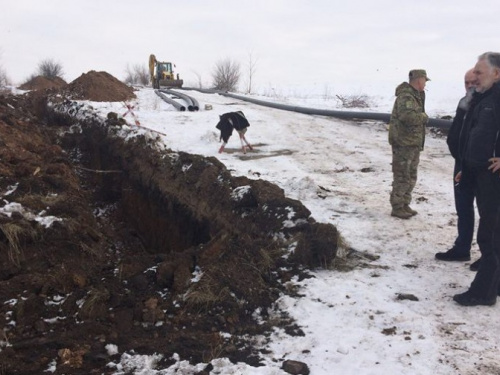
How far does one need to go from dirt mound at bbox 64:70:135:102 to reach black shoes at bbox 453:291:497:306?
1635cm

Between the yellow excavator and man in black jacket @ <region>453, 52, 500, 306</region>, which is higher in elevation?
the yellow excavator

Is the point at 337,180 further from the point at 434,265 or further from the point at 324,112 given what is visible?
the point at 324,112

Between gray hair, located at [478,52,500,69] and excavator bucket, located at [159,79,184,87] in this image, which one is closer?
gray hair, located at [478,52,500,69]

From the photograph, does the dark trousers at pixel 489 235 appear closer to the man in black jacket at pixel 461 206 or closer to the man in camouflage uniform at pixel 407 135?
the man in black jacket at pixel 461 206

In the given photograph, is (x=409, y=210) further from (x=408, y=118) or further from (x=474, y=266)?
(x=474, y=266)

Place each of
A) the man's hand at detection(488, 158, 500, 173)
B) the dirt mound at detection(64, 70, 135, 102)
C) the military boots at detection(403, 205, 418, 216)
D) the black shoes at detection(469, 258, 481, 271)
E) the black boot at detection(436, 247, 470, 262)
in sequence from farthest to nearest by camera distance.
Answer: the dirt mound at detection(64, 70, 135, 102) < the military boots at detection(403, 205, 418, 216) < the black boot at detection(436, 247, 470, 262) < the black shoes at detection(469, 258, 481, 271) < the man's hand at detection(488, 158, 500, 173)

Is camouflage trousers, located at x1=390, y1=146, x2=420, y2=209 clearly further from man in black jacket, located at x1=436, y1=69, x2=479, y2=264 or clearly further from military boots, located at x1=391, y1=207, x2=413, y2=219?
man in black jacket, located at x1=436, y1=69, x2=479, y2=264

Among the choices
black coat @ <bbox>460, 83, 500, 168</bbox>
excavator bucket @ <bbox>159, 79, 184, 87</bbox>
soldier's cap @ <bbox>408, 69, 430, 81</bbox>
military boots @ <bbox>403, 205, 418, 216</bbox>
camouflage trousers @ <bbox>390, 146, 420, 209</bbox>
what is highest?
excavator bucket @ <bbox>159, 79, 184, 87</bbox>

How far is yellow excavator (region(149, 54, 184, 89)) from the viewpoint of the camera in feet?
95.1

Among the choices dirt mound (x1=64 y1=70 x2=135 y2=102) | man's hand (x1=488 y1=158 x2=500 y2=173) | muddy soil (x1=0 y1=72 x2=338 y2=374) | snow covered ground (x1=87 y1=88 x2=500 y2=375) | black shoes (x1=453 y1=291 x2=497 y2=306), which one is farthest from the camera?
dirt mound (x1=64 y1=70 x2=135 y2=102)

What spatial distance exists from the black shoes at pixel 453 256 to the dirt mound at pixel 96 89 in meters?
15.7

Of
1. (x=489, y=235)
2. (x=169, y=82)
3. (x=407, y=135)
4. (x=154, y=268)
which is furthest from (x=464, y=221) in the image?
(x=169, y=82)

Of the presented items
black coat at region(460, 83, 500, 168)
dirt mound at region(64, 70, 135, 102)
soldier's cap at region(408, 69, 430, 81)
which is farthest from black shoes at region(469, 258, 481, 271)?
dirt mound at region(64, 70, 135, 102)

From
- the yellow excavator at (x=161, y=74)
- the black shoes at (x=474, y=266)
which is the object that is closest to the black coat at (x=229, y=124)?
the black shoes at (x=474, y=266)
